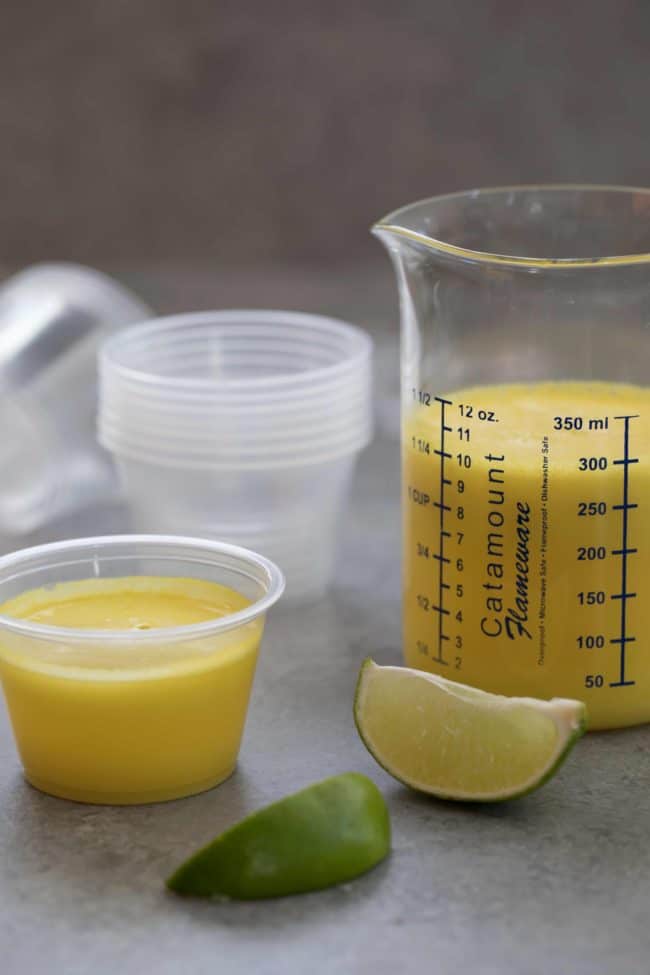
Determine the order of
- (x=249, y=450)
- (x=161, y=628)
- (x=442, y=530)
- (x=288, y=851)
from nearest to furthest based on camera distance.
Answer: (x=288, y=851)
(x=161, y=628)
(x=442, y=530)
(x=249, y=450)

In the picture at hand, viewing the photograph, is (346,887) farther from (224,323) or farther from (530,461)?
(224,323)

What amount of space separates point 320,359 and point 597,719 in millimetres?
570

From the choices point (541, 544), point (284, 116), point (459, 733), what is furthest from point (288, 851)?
point (284, 116)

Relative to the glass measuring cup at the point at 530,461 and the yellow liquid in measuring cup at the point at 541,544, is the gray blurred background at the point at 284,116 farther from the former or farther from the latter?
the yellow liquid in measuring cup at the point at 541,544

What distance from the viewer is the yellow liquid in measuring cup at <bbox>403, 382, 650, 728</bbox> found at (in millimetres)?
1133

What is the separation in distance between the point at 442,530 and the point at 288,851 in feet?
1.05

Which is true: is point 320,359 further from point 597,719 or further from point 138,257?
point 138,257

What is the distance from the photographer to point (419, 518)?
4.00 feet

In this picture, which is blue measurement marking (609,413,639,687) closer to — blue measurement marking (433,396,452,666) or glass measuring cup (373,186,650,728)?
glass measuring cup (373,186,650,728)

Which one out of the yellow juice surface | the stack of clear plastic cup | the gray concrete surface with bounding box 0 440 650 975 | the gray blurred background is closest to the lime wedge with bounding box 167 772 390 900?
the gray concrete surface with bounding box 0 440 650 975

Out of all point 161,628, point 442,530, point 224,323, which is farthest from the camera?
point 224,323

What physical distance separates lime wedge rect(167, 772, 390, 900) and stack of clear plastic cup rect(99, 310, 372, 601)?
20.3 inches

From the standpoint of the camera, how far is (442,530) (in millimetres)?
1191

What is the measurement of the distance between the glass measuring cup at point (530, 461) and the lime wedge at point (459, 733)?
11cm
